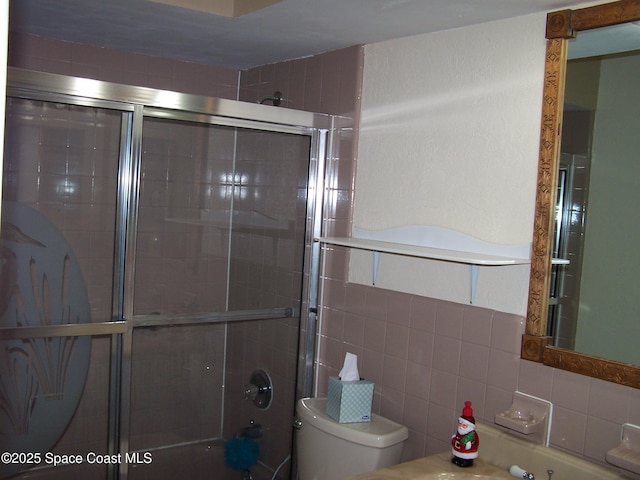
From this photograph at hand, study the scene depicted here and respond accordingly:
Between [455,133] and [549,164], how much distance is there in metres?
0.39

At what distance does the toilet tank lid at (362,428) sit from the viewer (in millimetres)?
2131

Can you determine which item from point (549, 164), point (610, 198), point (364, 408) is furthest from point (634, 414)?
point (364, 408)

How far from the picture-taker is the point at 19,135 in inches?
83.4

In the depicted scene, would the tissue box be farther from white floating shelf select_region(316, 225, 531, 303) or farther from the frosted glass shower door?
the frosted glass shower door

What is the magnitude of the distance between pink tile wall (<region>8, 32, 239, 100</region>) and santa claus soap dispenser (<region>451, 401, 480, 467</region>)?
2.08 m

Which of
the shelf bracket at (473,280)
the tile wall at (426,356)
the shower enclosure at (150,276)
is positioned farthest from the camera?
the shower enclosure at (150,276)

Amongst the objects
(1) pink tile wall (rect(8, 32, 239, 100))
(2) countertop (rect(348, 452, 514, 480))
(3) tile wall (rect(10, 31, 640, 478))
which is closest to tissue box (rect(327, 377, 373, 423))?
(3) tile wall (rect(10, 31, 640, 478))

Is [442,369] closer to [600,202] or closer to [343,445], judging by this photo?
[343,445]

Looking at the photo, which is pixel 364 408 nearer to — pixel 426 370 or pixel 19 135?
pixel 426 370

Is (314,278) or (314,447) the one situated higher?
(314,278)

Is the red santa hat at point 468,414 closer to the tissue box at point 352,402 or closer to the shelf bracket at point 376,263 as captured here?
the tissue box at point 352,402

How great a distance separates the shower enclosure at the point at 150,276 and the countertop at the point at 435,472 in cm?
90

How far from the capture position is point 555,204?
184 cm

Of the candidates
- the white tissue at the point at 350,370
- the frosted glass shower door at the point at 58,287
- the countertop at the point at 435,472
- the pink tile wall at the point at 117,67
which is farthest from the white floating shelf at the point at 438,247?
the pink tile wall at the point at 117,67
